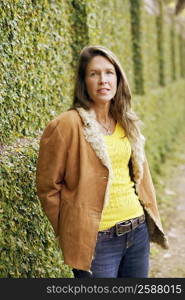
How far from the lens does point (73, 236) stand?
9.49 feet

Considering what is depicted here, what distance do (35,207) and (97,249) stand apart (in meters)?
0.93

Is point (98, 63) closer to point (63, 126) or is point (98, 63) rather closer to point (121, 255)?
point (63, 126)

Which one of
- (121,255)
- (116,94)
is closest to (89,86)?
(116,94)

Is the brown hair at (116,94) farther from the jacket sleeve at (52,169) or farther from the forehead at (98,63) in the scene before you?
the jacket sleeve at (52,169)

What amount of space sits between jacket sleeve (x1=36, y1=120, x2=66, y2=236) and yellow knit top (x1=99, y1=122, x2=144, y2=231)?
0.30 metres

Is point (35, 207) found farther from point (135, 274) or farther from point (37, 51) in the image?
point (37, 51)

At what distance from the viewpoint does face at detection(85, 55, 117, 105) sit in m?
3.10

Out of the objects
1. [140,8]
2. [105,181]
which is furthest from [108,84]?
[140,8]

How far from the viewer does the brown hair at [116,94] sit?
3129 millimetres

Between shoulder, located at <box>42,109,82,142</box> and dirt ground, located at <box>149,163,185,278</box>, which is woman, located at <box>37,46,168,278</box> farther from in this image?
dirt ground, located at <box>149,163,185,278</box>

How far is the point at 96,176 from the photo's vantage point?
2.96 m

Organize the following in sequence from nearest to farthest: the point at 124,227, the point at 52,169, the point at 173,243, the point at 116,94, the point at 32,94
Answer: the point at 52,169, the point at 124,227, the point at 116,94, the point at 32,94, the point at 173,243

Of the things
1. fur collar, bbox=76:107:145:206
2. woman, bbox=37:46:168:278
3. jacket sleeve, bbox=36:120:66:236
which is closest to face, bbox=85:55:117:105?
woman, bbox=37:46:168:278

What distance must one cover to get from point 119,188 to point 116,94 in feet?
2.10
